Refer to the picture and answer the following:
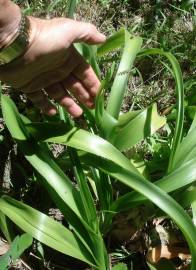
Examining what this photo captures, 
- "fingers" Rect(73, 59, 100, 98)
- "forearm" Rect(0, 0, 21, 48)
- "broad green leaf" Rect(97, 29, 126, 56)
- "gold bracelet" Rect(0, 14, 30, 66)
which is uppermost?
"forearm" Rect(0, 0, 21, 48)

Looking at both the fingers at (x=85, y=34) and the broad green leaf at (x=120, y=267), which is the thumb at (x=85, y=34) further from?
the broad green leaf at (x=120, y=267)

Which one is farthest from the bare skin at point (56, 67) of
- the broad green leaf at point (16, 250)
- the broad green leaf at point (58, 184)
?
the broad green leaf at point (16, 250)

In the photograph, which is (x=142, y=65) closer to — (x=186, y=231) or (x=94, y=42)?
(x=94, y=42)

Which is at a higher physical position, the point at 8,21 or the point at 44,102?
the point at 8,21

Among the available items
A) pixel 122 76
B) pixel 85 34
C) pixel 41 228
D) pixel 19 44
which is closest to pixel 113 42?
pixel 122 76

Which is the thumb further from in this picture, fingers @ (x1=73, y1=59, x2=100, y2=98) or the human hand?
fingers @ (x1=73, y1=59, x2=100, y2=98)

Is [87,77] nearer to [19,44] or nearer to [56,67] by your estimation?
[56,67]

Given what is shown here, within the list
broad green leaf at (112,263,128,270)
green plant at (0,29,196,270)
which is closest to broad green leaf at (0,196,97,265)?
green plant at (0,29,196,270)
